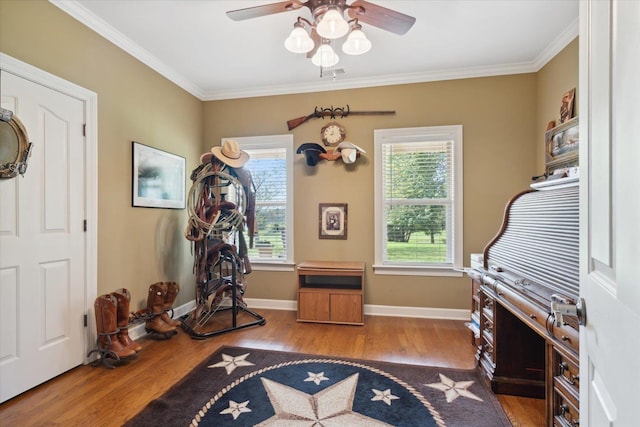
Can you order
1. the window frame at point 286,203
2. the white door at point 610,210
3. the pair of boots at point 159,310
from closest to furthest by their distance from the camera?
the white door at point 610,210
the pair of boots at point 159,310
the window frame at point 286,203

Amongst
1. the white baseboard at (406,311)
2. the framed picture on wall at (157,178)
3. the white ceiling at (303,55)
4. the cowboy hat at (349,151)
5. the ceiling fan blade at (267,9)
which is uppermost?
the white ceiling at (303,55)

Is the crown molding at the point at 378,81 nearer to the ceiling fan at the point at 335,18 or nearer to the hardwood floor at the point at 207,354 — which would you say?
the ceiling fan at the point at 335,18

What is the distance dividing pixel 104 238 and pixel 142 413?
1.50m

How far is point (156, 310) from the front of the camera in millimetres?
2922

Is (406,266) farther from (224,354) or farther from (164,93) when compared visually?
(164,93)

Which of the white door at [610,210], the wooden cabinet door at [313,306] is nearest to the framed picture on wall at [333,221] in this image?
the wooden cabinet door at [313,306]

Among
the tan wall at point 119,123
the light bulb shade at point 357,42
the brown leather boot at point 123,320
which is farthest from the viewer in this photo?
the brown leather boot at point 123,320

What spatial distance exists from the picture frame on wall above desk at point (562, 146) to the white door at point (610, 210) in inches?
89.2

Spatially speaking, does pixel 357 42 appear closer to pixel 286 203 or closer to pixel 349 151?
pixel 349 151

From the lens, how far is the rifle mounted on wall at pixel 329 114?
3643 millimetres

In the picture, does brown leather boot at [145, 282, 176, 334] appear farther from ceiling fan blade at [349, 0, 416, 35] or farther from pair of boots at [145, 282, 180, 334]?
ceiling fan blade at [349, 0, 416, 35]

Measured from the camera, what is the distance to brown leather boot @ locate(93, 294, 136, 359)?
236 centimetres

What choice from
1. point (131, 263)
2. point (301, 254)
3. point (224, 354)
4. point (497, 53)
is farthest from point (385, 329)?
point (497, 53)

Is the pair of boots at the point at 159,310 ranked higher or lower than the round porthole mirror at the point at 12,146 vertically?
lower
